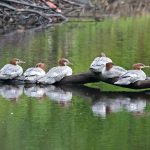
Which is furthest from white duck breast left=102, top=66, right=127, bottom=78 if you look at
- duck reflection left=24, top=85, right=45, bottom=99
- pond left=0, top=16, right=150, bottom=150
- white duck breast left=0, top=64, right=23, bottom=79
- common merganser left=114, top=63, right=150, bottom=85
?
white duck breast left=0, top=64, right=23, bottom=79

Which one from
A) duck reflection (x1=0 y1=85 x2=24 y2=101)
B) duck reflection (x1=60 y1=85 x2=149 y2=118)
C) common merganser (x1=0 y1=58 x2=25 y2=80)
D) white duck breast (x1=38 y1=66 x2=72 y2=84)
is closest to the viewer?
duck reflection (x1=60 y1=85 x2=149 y2=118)

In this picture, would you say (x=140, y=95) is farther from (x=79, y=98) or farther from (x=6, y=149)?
(x=6, y=149)

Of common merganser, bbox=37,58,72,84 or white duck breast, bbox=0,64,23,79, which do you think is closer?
common merganser, bbox=37,58,72,84

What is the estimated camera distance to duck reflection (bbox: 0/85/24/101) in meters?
9.47

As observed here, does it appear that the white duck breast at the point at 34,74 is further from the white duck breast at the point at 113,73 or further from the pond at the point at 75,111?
the white duck breast at the point at 113,73

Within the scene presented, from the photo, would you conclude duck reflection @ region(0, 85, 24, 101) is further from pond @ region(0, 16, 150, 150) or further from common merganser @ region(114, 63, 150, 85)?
common merganser @ region(114, 63, 150, 85)

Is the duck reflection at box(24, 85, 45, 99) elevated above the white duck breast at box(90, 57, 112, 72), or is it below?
below

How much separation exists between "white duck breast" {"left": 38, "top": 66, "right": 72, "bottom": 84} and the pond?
132 mm

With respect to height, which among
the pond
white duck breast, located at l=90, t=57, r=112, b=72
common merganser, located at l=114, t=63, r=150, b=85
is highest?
white duck breast, located at l=90, t=57, r=112, b=72

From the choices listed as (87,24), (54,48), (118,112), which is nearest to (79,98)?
(118,112)

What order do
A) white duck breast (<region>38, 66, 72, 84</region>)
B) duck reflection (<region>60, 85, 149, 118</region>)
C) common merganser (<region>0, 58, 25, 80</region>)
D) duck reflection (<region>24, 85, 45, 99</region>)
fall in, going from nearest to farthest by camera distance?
duck reflection (<region>60, 85, 149, 118</region>) < duck reflection (<region>24, 85, 45, 99</region>) < white duck breast (<region>38, 66, 72, 84</region>) < common merganser (<region>0, 58, 25, 80</region>)

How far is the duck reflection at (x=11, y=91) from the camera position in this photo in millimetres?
9467

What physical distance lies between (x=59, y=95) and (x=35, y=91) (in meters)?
0.44

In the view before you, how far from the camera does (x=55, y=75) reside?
10133 millimetres
